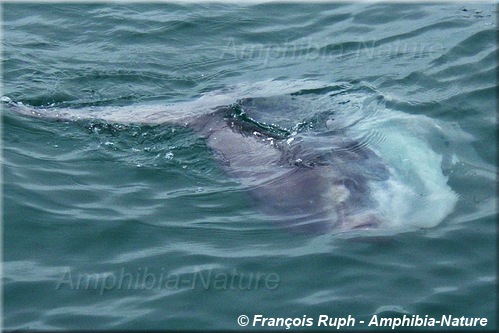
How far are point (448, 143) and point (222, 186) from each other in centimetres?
276

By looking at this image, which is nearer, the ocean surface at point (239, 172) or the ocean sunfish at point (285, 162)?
the ocean surface at point (239, 172)

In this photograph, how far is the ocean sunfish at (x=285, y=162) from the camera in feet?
26.0

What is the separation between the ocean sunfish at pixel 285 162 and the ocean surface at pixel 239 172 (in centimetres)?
4

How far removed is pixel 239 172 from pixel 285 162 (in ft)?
1.80

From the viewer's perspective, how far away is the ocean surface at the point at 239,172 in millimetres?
6820

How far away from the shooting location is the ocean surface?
682cm

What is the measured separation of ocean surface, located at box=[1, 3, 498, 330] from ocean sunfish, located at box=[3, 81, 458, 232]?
0.04 meters

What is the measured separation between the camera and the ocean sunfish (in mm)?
7938

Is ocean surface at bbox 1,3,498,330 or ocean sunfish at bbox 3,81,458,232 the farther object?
ocean sunfish at bbox 3,81,458,232

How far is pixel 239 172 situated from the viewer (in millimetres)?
8734

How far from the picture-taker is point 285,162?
8820mm

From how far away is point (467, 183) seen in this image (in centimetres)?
841

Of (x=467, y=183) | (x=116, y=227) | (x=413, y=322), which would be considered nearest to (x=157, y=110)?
(x=116, y=227)

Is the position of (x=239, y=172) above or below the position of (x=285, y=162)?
below
